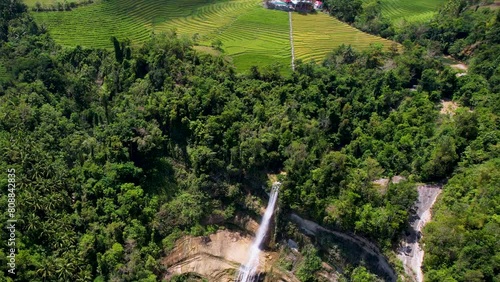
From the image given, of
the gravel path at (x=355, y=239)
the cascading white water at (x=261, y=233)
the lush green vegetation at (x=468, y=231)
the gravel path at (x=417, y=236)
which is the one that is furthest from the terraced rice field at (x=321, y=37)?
the lush green vegetation at (x=468, y=231)

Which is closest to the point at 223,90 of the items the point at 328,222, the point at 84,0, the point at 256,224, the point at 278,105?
the point at 278,105

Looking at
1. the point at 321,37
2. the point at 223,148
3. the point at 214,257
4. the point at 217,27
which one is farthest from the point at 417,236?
the point at 217,27

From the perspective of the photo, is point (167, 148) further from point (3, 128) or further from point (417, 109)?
point (417, 109)

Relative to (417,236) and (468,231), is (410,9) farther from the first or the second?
(468,231)

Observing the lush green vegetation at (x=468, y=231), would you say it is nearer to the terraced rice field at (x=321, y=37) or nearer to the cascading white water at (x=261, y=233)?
the cascading white water at (x=261, y=233)

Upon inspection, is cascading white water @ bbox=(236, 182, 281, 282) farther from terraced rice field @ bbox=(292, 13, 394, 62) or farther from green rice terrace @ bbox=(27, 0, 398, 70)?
terraced rice field @ bbox=(292, 13, 394, 62)
